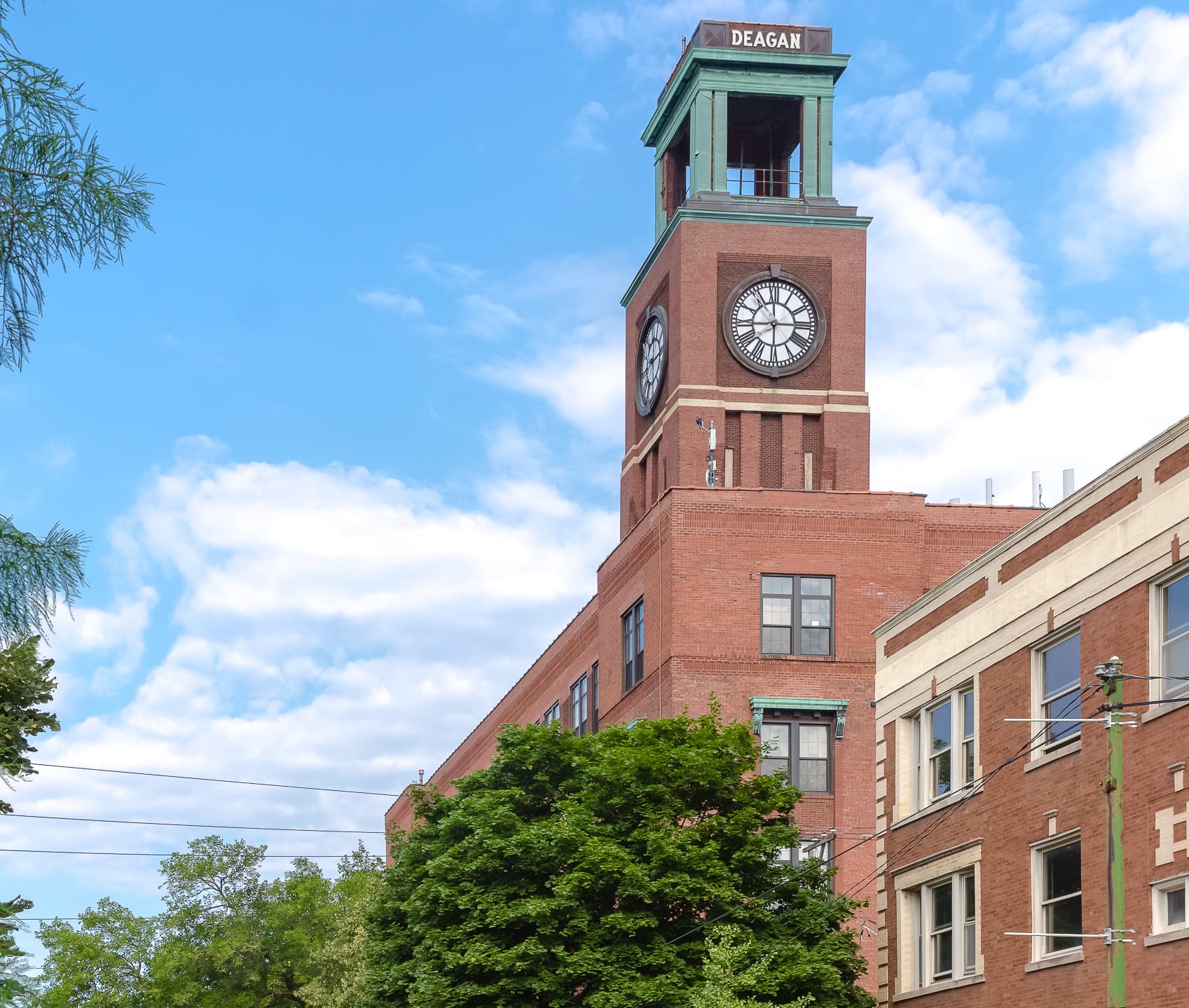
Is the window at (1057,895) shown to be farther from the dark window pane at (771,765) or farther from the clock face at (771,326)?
the clock face at (771,326)

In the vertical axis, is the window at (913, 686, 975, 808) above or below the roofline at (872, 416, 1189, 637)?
below

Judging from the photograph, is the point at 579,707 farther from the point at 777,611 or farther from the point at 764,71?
the point at 764,71

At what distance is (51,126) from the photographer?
36.7 feet

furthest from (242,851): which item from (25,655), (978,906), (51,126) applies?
(51,126)

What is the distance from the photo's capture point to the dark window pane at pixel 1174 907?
82.5ft

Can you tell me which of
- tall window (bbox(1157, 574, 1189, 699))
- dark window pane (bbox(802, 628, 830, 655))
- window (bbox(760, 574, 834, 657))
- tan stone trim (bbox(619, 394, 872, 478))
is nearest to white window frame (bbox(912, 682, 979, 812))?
tall window (bbox(1157, 574, 1189, 699))

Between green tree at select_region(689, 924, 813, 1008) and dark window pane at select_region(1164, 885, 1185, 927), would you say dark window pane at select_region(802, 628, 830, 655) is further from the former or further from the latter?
dark window pane at select_region(1164, 885, 1185, 927)

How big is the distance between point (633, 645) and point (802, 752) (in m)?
7.37

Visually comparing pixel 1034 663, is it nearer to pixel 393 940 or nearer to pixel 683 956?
pixel 683 956

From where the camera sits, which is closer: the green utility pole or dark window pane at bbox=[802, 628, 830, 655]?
the green utility pole

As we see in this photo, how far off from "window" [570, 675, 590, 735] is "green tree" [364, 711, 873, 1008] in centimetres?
2597

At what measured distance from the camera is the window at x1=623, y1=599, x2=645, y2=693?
57062 millimetres

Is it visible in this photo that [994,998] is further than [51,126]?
Yes

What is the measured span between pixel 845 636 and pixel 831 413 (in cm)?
1315
